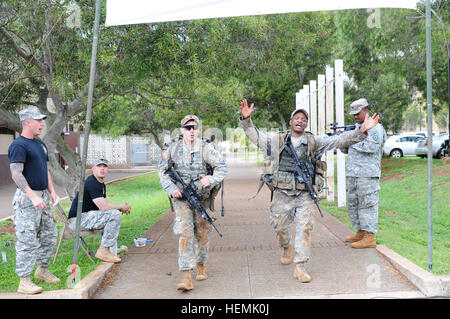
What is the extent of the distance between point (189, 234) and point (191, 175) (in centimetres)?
66

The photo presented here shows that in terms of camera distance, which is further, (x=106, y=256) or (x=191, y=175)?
(x=106, y=256)

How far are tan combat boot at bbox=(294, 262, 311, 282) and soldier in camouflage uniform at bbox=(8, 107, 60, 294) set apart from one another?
2.68 meters

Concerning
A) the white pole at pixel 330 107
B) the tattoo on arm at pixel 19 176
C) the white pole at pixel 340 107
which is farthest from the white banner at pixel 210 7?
the white pole at pixel 330 107

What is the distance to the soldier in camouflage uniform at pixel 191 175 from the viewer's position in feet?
16.2

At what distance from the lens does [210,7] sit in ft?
16.0

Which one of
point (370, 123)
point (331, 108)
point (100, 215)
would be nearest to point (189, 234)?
point (100, 215)

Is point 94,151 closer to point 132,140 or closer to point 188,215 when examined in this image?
point 132,140

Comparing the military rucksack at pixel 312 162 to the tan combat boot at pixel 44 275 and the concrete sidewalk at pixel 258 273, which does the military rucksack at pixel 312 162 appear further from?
the tan combat boot at pixel 44 275

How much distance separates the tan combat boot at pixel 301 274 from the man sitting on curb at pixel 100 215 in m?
2.40

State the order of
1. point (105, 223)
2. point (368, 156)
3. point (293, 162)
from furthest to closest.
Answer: point (368, 156) < point (105, 223) < point (293, 162)

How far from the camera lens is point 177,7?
4.91m

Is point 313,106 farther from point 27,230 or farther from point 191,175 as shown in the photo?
point 27,230

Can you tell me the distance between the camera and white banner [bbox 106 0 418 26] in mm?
4758

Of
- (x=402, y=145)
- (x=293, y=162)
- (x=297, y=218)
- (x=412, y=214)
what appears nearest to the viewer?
(x=297, y=218)
